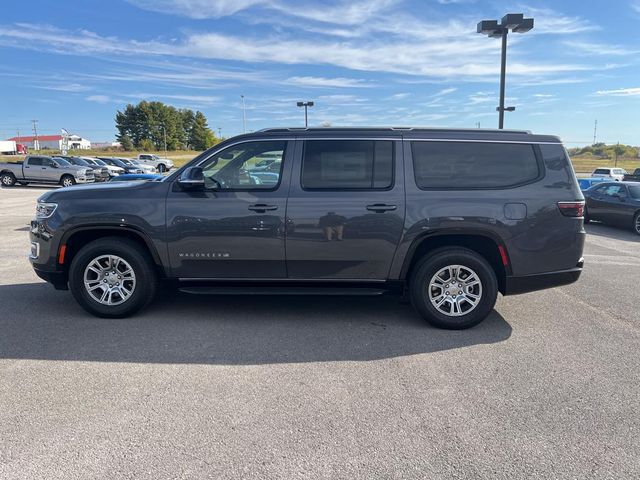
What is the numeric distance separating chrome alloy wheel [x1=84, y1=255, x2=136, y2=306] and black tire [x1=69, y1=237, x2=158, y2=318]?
0.03 meters

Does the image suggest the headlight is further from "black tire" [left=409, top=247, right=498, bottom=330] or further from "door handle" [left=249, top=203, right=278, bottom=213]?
"black tire" [left=409, top=247, right=498, bottom=330]

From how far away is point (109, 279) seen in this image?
4988 millimetres

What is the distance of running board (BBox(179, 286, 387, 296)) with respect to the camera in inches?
190

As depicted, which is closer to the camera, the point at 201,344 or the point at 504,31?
the point at 201,344

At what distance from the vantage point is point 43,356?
4090mm

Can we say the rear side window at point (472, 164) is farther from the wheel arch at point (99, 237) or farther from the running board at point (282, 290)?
the wheel arch at point (99, 237)

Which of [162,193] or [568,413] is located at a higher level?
[162,193]

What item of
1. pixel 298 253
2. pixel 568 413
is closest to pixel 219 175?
pixel 298 253

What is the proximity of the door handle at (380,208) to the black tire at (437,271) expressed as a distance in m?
0.63

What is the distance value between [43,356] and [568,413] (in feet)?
13.7

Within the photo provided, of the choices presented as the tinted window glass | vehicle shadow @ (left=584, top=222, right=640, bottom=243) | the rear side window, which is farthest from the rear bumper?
vehicle shadow @ (left=584, top=222, right=640, bottom=243)

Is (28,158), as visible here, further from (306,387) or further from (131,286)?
(306,387)

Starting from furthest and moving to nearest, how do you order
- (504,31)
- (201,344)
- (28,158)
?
(28,158), (504,31), (201,344)

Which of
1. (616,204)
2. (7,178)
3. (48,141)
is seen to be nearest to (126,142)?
(48,141)
